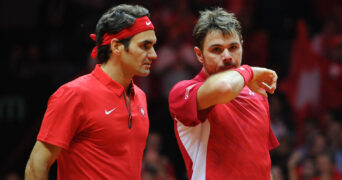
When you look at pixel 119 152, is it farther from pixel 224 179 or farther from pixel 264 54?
pixel 264 54

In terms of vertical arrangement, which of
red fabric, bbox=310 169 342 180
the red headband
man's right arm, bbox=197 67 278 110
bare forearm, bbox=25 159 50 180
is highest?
the red headband

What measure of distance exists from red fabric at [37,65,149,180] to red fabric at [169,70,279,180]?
368 mm

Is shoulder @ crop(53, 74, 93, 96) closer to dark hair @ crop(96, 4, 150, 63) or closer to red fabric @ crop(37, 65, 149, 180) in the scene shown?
red fabric @ crop(37, 65, 149, 180)

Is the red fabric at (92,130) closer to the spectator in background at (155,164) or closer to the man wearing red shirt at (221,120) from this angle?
the man wearing red shirt at (221,120)

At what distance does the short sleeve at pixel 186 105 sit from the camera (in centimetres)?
300

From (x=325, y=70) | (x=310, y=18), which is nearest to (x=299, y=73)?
(x=325, y=70)

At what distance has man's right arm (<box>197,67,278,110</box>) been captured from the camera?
9.11 ft

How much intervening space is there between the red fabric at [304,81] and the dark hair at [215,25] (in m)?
5.01

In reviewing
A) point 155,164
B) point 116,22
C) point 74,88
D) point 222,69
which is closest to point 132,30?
point 116,22

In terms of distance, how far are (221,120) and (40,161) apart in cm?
111

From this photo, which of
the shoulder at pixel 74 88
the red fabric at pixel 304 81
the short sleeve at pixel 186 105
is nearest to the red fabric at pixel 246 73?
the short sleeve at pixel 186 105

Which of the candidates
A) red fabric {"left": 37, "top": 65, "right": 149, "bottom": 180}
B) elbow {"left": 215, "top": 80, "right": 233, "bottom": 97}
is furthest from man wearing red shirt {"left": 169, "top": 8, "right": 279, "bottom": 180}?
red fabric {"left": 37, "top": 65, "right": 149, "bottom": 180}

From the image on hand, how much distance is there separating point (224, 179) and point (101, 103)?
897mm

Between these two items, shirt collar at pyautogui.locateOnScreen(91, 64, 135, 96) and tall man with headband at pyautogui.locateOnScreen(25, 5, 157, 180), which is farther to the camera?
shirt collar at pyautogui.locateOnScreen(91, 64, 135, 96)
